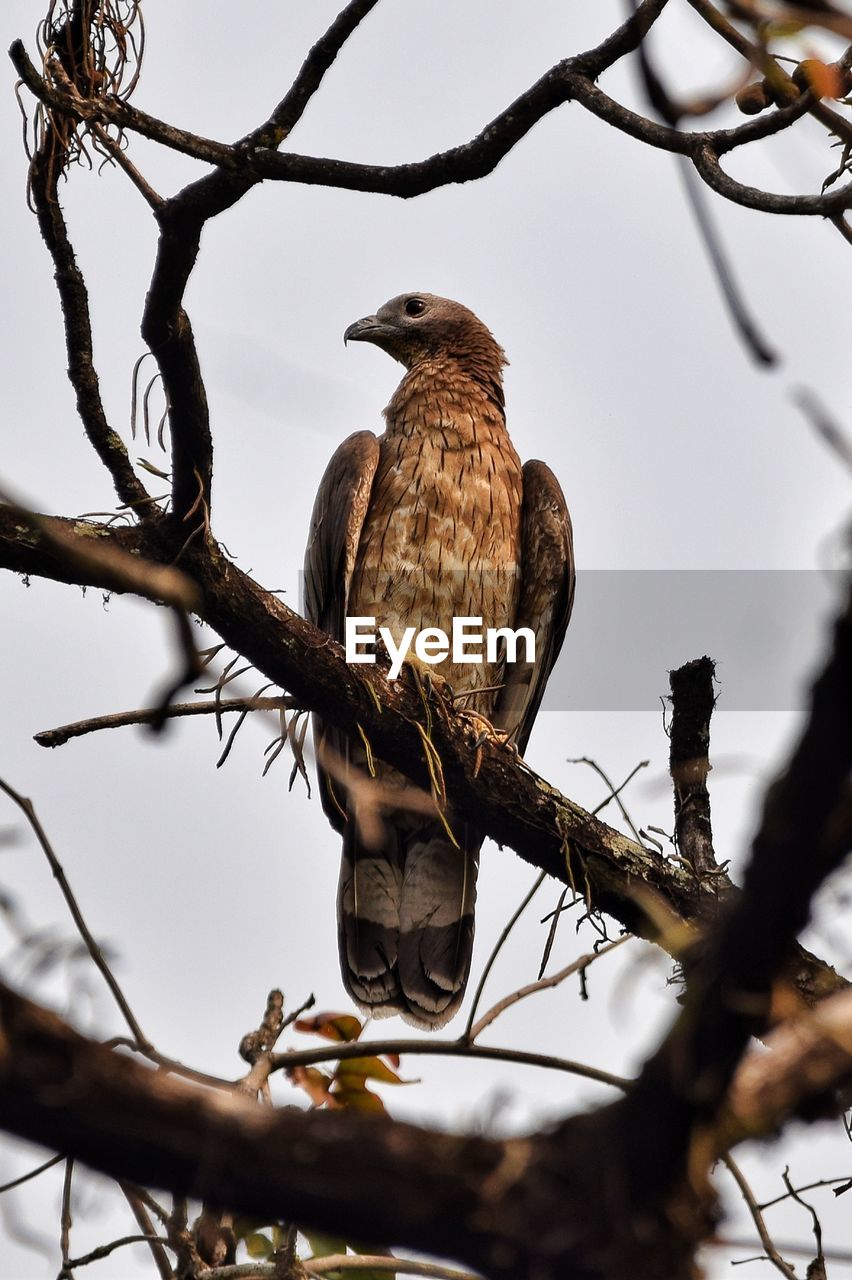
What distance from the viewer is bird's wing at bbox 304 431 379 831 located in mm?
5680

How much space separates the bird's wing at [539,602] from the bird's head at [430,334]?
0.90 m

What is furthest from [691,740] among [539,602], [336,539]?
[336,539]

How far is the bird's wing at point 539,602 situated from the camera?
5.91 metres

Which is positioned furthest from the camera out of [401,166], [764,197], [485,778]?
[485,778]

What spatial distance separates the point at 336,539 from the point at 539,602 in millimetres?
883

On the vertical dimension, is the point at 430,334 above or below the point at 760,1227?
above

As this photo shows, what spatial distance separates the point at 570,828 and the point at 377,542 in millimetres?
1768

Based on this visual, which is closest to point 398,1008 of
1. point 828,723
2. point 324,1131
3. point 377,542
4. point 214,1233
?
point 377,542

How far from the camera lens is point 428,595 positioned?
5.73 meters

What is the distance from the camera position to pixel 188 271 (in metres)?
3.14

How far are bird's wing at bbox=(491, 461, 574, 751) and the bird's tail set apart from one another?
616 mm

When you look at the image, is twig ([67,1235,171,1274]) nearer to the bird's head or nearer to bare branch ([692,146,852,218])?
bare branch ([692,146,852,218])

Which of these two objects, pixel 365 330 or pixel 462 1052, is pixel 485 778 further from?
pixel 365 330

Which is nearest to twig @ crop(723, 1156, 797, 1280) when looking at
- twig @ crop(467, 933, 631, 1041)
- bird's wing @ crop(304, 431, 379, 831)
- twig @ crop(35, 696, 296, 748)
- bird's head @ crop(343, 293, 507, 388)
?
twig @ crop(467, 933, 631, 1041)
